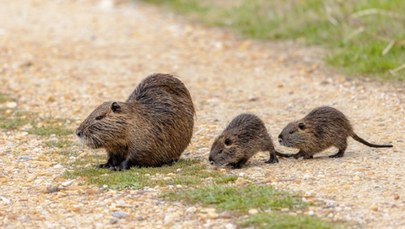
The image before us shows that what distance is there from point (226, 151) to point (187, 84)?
4340 millimetres

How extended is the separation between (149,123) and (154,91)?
1.21 feet

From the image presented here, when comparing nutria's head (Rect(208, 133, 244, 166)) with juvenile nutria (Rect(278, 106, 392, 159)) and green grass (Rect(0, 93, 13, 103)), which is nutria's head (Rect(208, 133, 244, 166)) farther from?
green grass (Rect(0, 93, 13, 103))

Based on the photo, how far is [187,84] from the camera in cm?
1307

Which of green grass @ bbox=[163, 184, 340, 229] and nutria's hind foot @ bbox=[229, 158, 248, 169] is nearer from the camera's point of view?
green grass @ bbox=[163, 184, 340, 229]

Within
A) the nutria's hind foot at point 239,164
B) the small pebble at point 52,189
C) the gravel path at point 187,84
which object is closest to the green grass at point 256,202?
the gravel path at point 187,84

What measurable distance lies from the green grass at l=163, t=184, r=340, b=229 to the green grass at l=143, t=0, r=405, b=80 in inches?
198

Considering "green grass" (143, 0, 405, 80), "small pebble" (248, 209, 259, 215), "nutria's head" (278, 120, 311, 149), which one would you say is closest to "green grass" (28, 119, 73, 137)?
"nutria's head" (278, 120, 311, 149)

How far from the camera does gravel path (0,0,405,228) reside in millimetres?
7297

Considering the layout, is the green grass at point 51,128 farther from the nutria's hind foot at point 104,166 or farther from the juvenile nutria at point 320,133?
the juvenile nutria at point 320,133

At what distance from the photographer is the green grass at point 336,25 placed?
12.9m

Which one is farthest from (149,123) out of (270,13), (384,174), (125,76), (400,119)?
(270,13)

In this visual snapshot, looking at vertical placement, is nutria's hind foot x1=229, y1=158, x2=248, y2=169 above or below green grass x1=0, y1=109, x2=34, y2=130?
above

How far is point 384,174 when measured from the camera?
796 cm

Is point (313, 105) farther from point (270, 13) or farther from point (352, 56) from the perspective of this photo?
point (270, 13)
